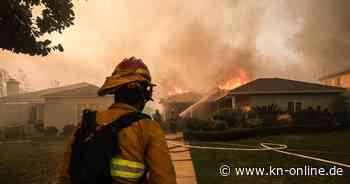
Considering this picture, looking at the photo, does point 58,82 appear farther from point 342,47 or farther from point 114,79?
point 114,79

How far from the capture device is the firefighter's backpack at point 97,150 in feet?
7.10

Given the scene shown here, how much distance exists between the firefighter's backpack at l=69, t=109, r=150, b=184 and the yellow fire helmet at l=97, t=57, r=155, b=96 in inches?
9.9

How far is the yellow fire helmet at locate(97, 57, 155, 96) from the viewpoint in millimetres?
2412

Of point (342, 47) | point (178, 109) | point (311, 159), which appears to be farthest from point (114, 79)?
point (342, 47)

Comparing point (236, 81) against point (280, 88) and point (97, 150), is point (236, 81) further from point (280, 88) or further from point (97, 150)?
point (97, 150)

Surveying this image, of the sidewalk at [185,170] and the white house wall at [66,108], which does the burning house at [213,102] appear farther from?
the sidewalk at [185,170]

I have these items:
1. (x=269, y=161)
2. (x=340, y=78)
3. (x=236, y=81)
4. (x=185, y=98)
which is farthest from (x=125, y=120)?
(x=340, y=78)

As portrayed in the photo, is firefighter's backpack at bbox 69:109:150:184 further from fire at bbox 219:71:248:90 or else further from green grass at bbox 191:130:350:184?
fire at bbox 219:71:248:90

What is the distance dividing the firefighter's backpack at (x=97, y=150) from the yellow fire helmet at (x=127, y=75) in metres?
0.25

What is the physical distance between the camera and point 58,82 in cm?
10469

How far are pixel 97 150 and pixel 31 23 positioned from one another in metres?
11.4

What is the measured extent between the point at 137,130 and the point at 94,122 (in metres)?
0.34

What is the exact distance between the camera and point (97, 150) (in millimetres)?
2178

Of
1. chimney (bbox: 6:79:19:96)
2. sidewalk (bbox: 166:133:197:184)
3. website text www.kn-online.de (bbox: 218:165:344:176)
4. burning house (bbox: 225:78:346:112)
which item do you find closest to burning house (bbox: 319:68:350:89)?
burning house (bbox: 225:78:346:112)
